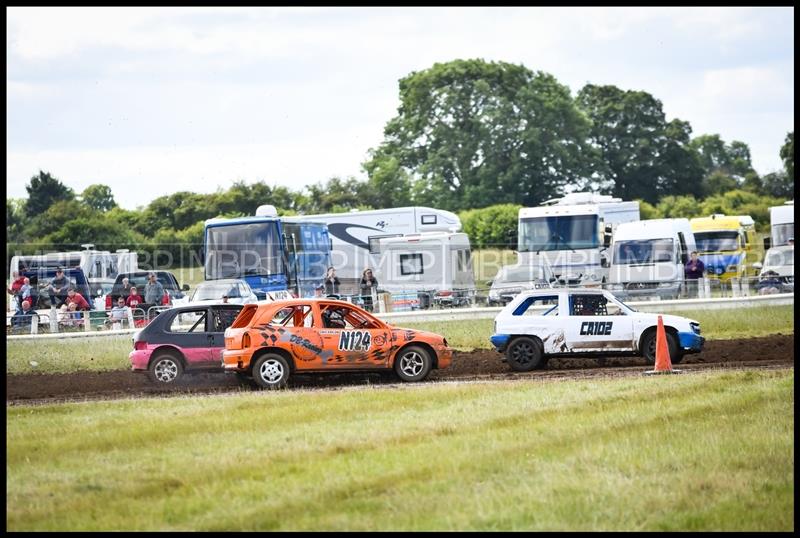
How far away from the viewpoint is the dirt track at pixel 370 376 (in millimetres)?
19922

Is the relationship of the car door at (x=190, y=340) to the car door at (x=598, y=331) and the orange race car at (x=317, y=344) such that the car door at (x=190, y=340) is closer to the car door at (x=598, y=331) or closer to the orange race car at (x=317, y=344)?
the orange race car at (x=317, y=344)

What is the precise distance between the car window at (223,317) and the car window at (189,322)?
7.5 inches

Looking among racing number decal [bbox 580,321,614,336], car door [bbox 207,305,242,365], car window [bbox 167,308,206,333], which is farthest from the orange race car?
racing number decal [bbox 580,321,614,336]

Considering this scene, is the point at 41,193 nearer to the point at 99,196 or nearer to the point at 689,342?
the point at 99,196

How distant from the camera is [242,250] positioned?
39688 mm

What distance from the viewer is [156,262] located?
224 feet

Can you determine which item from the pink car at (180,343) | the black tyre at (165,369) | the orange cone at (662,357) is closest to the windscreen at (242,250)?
the pink car at (180,343)

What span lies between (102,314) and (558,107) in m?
60.7

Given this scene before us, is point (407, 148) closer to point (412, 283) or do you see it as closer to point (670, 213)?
point (670, 213)

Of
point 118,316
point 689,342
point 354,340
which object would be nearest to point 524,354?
point 689,342

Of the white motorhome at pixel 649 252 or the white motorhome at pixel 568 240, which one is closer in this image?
the white motorhome at pixel 649 252

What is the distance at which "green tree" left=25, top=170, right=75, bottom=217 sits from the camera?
98.0 metres

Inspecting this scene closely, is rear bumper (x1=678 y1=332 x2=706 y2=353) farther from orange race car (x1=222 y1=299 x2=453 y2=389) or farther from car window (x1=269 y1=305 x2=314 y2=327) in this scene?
car window (x1=269 y1=305 x2=314 y2=327)

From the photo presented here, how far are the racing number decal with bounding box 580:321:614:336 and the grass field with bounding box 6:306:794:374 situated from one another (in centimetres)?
558
